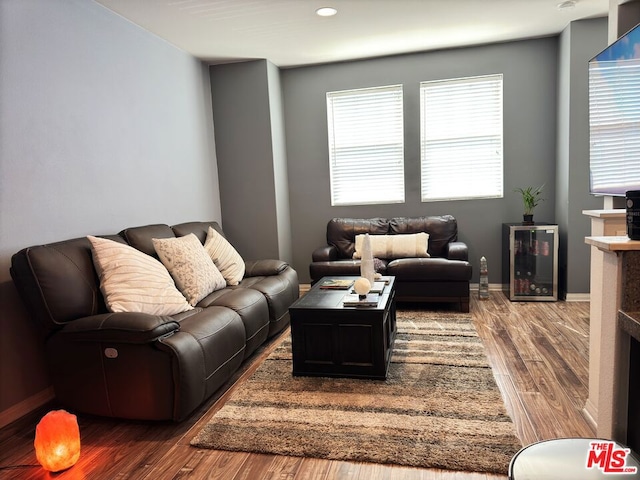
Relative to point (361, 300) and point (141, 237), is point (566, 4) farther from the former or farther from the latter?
point (141, 237)

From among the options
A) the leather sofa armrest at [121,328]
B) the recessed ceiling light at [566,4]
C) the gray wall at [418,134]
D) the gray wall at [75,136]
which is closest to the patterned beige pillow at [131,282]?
the leather sofa armrest at [121,328]

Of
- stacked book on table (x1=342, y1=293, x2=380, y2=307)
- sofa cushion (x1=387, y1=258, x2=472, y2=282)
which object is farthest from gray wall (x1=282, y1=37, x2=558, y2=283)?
stacked book on table (x1=342, y1=293, x2=380, y2=307)

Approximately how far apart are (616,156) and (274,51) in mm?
3473

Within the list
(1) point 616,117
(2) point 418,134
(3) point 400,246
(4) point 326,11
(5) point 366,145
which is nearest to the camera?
(1) point 616,117

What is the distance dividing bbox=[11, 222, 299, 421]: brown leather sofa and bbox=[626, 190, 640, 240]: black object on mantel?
2.08m

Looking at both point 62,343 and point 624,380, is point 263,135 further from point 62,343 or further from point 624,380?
point 624,380

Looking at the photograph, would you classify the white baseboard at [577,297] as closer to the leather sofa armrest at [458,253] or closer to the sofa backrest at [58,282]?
the leather sofa armrest at [458,253]

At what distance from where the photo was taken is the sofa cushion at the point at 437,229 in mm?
4715

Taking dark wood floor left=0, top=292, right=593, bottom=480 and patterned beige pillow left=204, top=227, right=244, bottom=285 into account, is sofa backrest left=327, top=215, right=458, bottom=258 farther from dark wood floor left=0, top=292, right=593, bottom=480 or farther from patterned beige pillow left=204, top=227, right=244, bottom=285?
dark wood floor left=0, top=292, right=593, bottom=480

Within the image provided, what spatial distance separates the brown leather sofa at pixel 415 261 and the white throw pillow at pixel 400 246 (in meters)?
0.09

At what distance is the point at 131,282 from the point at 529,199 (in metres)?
3.91

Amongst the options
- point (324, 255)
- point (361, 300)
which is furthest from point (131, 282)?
point (324, 255)

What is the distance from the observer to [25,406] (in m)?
2.53

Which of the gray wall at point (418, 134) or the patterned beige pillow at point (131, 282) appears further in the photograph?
the gray wall at point (418, 134)
